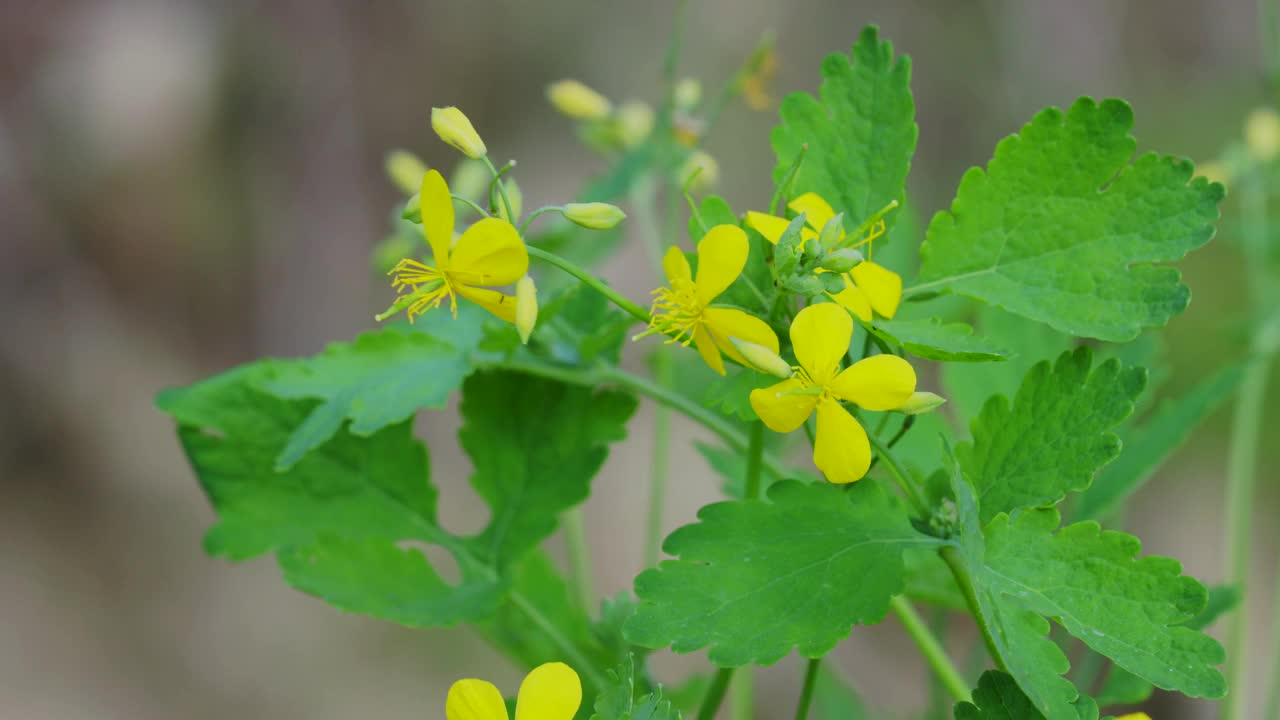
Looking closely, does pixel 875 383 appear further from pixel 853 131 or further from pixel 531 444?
pixel 531 444

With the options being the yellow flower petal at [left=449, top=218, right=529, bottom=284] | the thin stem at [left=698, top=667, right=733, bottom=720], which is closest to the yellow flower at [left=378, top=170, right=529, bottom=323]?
the yellow flower petal at [left=449, top=218, right=529, bottom=284]

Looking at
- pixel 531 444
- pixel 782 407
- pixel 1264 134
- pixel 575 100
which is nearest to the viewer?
pixel 782 407

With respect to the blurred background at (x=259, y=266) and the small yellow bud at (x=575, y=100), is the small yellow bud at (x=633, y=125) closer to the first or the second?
the small yellow bud at (x=575, y=100)

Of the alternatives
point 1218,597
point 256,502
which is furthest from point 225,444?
point 1218,597

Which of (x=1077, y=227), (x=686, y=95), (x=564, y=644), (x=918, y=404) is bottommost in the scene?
(x=564, y=644)

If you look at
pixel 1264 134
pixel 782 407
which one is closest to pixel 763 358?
pixel 782 407
